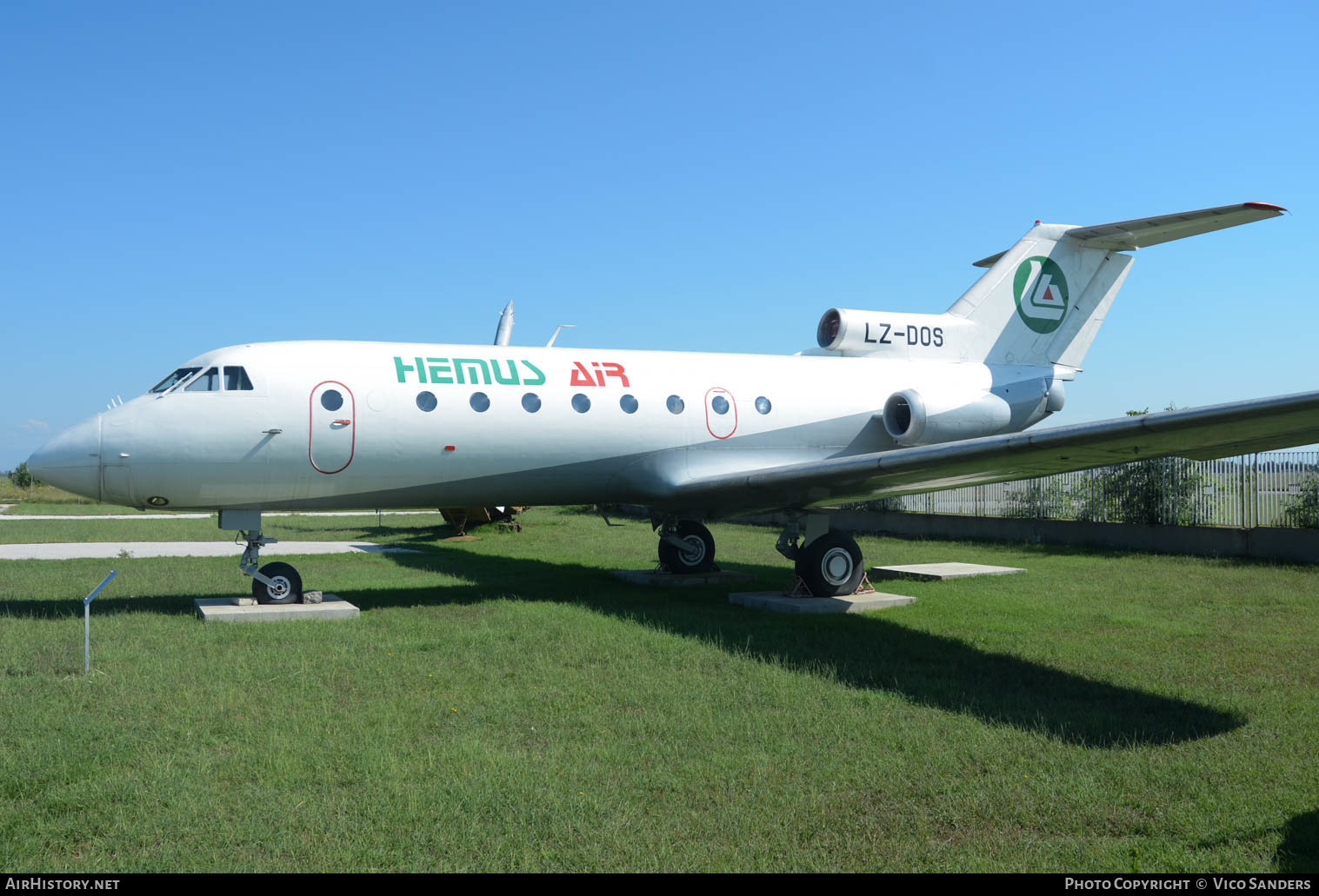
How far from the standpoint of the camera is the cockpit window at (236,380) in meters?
11.1

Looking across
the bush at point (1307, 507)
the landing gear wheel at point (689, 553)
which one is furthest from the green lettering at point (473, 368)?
the bush at point (1307, 507)

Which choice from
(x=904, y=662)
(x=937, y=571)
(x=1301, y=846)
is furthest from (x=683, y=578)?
(x=1301, y=846)

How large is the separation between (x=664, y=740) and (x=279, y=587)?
7.12 metres

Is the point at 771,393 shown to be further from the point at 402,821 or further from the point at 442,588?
the point at 402,821

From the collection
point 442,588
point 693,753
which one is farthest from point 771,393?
point 693,753

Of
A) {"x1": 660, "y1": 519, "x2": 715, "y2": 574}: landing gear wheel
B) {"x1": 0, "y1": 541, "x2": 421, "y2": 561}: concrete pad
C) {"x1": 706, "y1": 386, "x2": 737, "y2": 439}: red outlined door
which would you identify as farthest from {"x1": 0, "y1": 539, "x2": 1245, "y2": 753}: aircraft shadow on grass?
{"x1": 0, "y1": 541, "x2": 421, "y2": 561}: concrete pad

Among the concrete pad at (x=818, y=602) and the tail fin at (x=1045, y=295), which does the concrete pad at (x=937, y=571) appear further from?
the tail fin at (x=1045, y=295)

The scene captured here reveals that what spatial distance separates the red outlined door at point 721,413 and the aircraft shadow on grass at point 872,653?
7.98ft

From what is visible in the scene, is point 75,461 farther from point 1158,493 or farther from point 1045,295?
point 1158,493

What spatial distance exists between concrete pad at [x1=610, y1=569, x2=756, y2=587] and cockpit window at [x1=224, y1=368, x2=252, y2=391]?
22.0 feet

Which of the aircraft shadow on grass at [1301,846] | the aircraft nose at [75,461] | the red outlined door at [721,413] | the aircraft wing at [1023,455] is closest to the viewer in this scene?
the aircraft shadow on grass at [1301,846]

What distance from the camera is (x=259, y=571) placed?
37.9 feet

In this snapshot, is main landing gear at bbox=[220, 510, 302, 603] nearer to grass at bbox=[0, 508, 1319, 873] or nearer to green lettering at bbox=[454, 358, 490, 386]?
grass at bbox=[0, 508, 1319, 873]

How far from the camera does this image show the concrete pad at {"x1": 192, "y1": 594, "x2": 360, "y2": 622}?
1072cm
